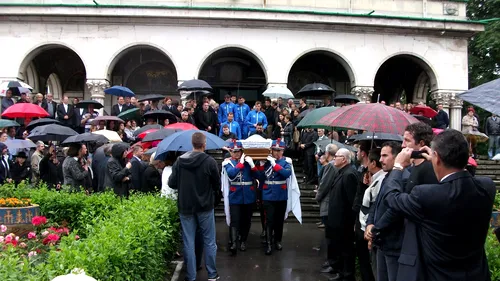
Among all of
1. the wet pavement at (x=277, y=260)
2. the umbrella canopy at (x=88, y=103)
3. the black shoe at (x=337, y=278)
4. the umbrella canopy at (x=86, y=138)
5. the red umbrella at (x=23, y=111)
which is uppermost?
the umbrella canopy at (x=88, y=103)

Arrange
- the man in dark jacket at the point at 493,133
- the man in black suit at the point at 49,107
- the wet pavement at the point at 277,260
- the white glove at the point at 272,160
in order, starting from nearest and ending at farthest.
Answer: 1. the wet pavement at the point at 277,260
2. the white glove at the point at 272,160
3. the man in black suit at the point at 49,107
4. the man in dark jacket at the point at 493,133

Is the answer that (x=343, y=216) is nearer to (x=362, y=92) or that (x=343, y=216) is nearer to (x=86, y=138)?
(x=86, y=138)

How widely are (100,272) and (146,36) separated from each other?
17178mm

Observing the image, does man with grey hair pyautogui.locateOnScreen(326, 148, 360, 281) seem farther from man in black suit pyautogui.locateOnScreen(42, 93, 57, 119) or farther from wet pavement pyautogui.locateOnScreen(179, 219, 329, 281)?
man in black suit pyautogui.locateOnScreen(42, 93, 57, 119)

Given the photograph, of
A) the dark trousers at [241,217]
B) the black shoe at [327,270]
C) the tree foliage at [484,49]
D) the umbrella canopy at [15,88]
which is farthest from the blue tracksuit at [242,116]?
the tree foliage at [484,49]

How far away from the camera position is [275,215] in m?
9.62

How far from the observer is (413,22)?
21.0 meters

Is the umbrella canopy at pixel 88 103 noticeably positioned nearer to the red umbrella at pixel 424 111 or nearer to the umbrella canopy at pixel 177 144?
the umbrella canopy at pixel 177 144

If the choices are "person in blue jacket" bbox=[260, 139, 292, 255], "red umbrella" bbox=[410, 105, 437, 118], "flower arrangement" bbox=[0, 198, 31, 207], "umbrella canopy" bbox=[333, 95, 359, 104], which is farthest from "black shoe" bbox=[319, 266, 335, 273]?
"umbrella canopy" bbox=[333, 95, 359, 104]

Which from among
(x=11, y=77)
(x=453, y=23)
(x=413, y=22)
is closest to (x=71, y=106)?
(x=11, y=77)

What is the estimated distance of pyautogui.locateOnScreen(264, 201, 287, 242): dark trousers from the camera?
954 centimetres

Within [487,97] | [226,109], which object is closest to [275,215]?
[487,97]

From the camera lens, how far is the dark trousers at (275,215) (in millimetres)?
9539

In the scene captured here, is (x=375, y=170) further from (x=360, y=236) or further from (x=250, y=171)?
(x=250, y=171)
